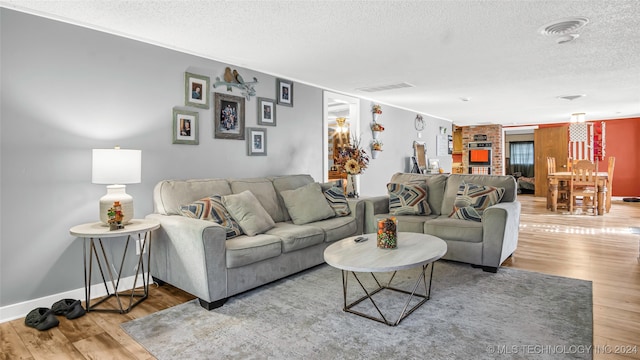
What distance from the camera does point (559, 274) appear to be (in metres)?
3.37

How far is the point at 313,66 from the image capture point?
13.7ft

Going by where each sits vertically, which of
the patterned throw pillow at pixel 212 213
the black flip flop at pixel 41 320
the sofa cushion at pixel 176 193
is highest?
the sofa cushion at pixel 176 193

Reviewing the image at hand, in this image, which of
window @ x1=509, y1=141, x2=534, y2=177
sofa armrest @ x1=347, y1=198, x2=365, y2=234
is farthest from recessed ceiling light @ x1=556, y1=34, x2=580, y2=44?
window @ x1=509, y1=141, x2=534, y2=177

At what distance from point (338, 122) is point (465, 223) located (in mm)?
3674

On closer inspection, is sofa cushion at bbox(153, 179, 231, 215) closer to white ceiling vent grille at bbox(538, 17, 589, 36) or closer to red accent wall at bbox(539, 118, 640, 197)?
white ceiling vent grille at bbox(538, 17, 589, 36)

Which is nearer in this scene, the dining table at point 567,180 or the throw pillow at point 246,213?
the throw pillow at point 246,213

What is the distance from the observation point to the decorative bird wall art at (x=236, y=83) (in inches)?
155

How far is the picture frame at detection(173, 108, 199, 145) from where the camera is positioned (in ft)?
11.5

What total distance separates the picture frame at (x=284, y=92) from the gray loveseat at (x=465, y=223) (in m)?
1.65

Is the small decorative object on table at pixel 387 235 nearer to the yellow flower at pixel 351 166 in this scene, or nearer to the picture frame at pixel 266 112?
the yellow flower at pixel 351 166

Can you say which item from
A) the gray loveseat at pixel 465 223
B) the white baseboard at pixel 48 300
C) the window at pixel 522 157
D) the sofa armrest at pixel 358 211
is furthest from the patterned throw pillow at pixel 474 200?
the window at pixel 522 157

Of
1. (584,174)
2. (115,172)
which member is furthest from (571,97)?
(115,172)

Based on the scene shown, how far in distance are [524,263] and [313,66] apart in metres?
3.12

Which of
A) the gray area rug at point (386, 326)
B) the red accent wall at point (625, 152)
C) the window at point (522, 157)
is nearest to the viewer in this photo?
the gray area rug at point (386, 326)
